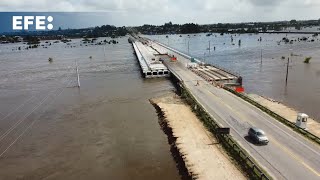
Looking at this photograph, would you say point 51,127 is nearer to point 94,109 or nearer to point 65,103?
point 94,109

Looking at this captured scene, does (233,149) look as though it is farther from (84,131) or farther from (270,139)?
(84,131)

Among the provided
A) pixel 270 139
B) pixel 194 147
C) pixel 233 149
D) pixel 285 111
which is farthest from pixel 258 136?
pixel 285 111

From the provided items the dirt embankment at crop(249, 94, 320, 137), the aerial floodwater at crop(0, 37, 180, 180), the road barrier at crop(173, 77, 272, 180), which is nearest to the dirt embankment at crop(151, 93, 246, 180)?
the road barrier at crop(173, 77, 272, 180)

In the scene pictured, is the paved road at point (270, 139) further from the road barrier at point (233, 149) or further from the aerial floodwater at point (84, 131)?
the aerial floodwater at point (84, 131)

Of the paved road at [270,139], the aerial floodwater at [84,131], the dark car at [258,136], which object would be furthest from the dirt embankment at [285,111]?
the aerial floodwater at [84,131]

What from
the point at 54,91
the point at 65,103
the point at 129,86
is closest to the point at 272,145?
the point at 65,103
